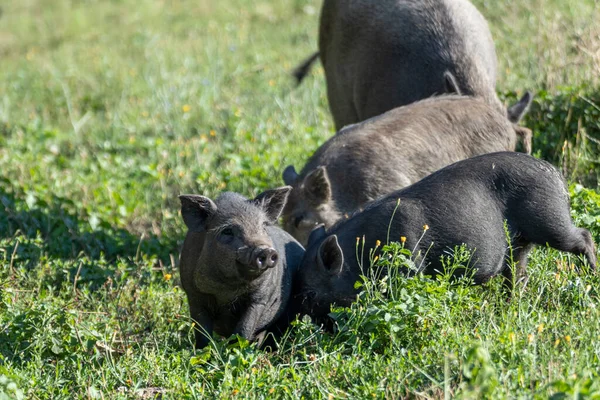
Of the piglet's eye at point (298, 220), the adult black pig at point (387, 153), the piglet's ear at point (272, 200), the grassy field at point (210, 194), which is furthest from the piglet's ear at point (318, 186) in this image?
the grassy field at point (210, 194)

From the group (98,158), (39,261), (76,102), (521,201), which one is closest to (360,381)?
(521,201)

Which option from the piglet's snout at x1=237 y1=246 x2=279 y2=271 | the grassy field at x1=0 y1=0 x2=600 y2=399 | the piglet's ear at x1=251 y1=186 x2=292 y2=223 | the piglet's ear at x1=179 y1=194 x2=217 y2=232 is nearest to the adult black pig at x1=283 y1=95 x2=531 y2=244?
the grassy field at x1=0 y1=0 x2=600 y2=399

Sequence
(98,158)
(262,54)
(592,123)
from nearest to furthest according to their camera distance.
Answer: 1. (592,123)
2. (98,158)
3. (262,54)

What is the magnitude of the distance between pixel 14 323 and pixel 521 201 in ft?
9.81

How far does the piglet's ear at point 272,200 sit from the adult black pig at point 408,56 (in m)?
2.56

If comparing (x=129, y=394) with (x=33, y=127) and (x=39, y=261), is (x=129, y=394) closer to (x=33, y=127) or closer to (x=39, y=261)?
(x=39, y=261)

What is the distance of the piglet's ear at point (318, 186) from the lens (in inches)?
246

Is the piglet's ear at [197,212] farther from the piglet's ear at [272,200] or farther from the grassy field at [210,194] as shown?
the grassy field at [210,194]

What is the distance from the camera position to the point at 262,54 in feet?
42.2

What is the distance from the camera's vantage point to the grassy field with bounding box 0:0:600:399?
4320 mm

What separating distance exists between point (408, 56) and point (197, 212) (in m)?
3.20

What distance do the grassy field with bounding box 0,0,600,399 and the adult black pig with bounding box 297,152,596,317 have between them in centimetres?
22

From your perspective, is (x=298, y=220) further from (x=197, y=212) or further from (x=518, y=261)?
(x=518, y=261)

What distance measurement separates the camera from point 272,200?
17.0ft
